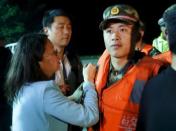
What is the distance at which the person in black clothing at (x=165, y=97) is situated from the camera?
1.97m

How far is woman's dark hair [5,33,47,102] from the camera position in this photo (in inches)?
106

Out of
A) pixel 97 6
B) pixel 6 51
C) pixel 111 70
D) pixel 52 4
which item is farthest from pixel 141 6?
pixel 111 70

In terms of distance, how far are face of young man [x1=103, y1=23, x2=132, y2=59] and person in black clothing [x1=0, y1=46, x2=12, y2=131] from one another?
2.28 metres

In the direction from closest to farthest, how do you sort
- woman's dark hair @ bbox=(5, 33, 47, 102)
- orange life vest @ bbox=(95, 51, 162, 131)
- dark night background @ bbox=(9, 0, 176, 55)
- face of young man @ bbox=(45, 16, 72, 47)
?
orange life vest @ bbox=(95, 51, 162, 131) < woman's dark hair @ bbox=(5, 33, 47, 102) < face of young man @ bbox=(45, 16, 72, 47) < dark night background @ bbox=(9, 0, 176, 55)

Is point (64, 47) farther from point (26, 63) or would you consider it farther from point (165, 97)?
point (165, 97)

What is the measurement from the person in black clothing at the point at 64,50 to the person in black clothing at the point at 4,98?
94cm

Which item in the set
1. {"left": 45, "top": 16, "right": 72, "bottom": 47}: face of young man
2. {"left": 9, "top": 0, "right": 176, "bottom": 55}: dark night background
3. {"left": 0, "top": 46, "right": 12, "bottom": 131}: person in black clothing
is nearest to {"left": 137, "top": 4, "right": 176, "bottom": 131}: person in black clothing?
{"left": 45, "top": 16, "right": 72, "bottom": 47}: face of young man

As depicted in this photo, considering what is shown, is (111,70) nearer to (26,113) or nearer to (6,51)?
(26,113)

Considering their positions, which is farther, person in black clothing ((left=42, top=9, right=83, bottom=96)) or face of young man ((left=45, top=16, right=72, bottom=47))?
face of young man ((left=45, top=16, right=72, bottom=47))

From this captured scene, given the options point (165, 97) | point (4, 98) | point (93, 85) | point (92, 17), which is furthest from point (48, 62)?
point (92, 17)

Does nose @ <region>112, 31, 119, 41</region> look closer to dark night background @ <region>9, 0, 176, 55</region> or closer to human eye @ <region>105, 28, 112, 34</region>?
human eye @ <region>105, 28, 112, 34</region>

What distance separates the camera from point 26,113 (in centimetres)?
265

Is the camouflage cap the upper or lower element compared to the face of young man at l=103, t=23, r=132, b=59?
upper

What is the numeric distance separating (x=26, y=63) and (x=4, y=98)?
222cm
